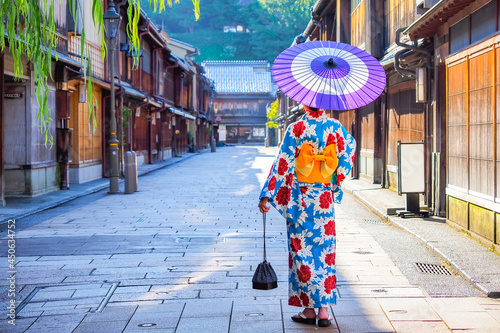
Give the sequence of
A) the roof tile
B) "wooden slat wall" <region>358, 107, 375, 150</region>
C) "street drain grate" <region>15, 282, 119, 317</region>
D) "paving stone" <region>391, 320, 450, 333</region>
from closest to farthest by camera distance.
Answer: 1. "paving stone" <region>391, 320, 450, 333</region>
2. "street drain grate" <region>15, 282, 119, 317</region>
3. "wooden slat wall" <region>358, 107, 375, 150</region>
4. the roof tile

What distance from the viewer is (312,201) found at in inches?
191

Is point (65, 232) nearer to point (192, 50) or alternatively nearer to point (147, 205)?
point (147, 205)

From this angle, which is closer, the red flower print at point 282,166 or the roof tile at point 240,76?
the red flower print at point 282,166

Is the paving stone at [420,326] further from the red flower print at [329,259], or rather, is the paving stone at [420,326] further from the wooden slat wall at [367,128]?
the wooden slat wall at [367,128]

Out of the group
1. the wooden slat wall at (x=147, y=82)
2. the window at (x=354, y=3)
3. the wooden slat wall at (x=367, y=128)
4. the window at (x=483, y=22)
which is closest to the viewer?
the window at (x=483, y=22)

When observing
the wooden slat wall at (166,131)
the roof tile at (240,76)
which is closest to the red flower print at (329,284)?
the wooden slat wall at (166,131)

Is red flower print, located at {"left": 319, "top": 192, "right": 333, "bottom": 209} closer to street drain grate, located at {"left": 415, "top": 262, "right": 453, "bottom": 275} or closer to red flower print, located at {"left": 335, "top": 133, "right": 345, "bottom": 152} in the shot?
red flower print, located at {"left": 335, "top": 133, "right": 345, "bottom": 152}

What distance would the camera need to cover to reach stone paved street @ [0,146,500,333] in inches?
188

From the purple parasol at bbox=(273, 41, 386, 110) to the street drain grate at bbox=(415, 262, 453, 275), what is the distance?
2658 millimetres

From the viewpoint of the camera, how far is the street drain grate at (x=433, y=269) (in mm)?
6695

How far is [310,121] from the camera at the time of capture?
16.2 ft

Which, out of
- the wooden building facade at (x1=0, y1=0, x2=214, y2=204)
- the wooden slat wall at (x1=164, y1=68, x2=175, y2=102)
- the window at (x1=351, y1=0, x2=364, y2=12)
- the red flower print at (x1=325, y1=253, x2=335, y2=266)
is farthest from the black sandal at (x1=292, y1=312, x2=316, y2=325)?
the wooden slat wall at (x1=164, y1=68, x2=175, y2=102)

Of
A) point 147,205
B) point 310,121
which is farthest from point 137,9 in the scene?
point 147,205

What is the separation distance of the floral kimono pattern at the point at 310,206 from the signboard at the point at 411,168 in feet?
A: 19.3
